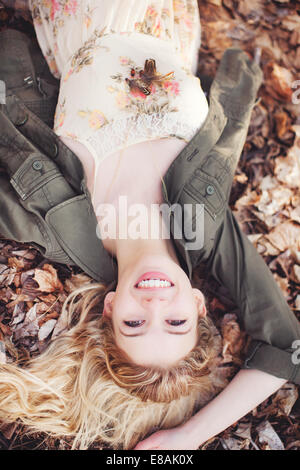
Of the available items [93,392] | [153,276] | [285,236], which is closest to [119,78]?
[153,276]

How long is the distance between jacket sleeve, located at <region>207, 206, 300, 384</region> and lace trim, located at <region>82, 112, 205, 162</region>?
0.73 m

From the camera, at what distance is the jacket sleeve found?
99.8 inches

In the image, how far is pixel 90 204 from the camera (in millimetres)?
2590

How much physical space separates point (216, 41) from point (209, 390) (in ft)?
9.18

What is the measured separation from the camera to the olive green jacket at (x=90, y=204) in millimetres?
2520

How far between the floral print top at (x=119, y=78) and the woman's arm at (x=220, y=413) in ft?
5.45

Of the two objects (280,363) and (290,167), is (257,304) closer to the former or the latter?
(280,363)

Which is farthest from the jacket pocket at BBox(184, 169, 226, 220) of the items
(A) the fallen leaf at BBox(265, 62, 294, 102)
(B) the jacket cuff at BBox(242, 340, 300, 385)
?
(A) the fallen leaf at BBox(265, 62, 294, 102)

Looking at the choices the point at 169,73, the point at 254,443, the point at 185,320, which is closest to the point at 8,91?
the point at 169,73

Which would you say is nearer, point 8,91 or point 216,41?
point 8,91

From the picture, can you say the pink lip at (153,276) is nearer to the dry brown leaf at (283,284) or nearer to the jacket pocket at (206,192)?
the jacket pocket at (206,192)

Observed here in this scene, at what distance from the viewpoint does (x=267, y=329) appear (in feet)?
8.50

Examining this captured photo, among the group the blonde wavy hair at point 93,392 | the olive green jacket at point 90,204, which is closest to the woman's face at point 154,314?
the blonde wavy hair at point 93,392
